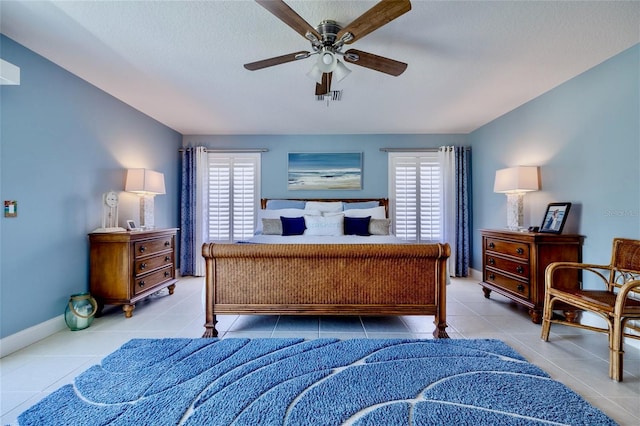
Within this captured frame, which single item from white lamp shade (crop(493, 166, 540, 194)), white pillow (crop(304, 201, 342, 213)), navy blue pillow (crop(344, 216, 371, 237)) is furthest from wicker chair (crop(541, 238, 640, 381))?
white pillow (crop(304, 201, 342, 213))

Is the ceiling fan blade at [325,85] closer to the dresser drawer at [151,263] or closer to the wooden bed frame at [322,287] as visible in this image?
the wooden bed frame at [322,287]

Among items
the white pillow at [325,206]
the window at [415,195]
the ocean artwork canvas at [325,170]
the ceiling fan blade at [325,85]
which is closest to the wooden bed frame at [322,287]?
the ceiling fan blade at [325,85]

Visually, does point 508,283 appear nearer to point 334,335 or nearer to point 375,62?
point 334,335

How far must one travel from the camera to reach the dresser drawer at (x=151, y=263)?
9.56ft

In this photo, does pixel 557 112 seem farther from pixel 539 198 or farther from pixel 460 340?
pixel 460 340

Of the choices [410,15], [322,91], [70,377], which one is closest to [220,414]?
[70,377]

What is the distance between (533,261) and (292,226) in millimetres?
2744

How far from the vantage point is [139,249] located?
293 centimetres

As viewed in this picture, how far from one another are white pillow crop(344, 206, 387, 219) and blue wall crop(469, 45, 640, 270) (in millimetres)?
1818

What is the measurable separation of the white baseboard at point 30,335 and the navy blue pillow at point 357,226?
3166mm

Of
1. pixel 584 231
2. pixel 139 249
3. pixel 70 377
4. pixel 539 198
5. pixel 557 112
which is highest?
pixel 557 112

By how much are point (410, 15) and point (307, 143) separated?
116 inches

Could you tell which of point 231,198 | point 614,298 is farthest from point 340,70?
point 231,198

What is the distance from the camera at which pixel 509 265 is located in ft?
9.86
